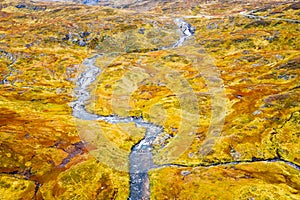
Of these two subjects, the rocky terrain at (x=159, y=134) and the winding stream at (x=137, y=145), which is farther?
the winding stream at (x=137, y=145)

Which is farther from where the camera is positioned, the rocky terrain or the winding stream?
the winding stream

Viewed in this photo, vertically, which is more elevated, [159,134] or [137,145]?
[137,145]

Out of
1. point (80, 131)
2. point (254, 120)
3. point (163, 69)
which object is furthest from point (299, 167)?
point (163, 69)

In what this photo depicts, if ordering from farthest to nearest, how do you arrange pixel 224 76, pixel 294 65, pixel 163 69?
pixel 163 69
pixel 224 76
pixel 294 65

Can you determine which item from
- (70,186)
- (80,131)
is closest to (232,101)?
(80,131)

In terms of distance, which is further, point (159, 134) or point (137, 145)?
point (159, 134)

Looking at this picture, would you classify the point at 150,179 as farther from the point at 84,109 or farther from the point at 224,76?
the point at 224,76

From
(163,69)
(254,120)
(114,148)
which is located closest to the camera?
(114,148)

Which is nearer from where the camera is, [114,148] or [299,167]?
[299,167]

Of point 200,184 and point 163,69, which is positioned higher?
point 200,184

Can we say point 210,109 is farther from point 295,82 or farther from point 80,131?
point 80,131
